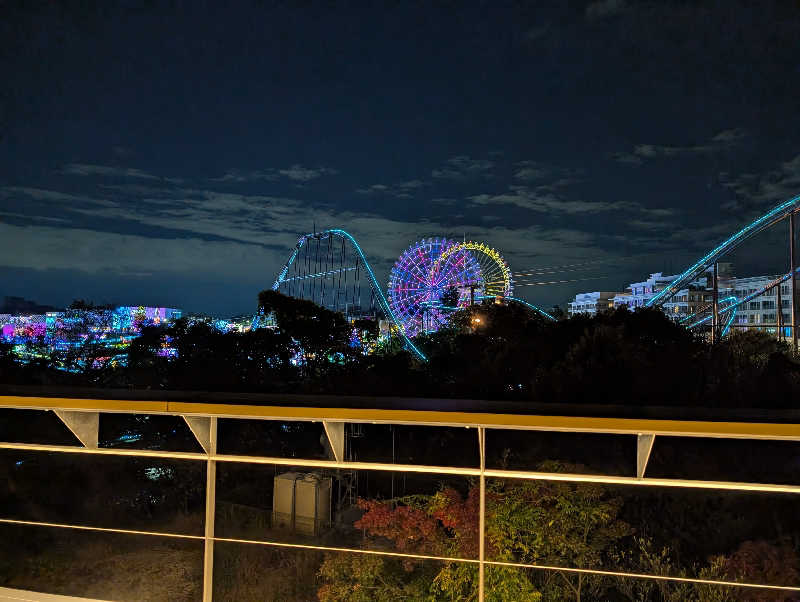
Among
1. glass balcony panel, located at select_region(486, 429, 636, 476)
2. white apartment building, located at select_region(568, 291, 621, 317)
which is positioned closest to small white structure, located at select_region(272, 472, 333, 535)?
glass balcony panel, located at select_region(486, 429, 636, 476)

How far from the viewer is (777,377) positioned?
14.6m

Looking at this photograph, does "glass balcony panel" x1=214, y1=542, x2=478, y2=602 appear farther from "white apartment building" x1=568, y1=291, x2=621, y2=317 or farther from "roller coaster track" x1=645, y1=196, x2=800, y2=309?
"white apartment building" x1=568, y1=291, x2=621, y2=317

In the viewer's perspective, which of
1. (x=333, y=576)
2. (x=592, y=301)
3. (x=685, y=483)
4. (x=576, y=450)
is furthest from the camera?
(x=592, y=301)

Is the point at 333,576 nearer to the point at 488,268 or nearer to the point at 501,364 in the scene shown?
the point at 501,364

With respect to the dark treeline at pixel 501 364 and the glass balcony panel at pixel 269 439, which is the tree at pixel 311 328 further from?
the glass balcony panel at pixel 269 439

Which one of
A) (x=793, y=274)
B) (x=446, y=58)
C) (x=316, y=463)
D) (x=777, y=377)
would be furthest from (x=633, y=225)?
(x=316, y=463)

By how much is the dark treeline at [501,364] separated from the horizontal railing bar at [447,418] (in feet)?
37.7

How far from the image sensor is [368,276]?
3797cm

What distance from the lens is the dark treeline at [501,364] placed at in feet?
46.7

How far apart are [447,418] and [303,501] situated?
6.70m

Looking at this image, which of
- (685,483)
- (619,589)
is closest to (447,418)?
(685,483)

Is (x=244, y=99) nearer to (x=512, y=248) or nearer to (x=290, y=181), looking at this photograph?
(x=290, y=181)

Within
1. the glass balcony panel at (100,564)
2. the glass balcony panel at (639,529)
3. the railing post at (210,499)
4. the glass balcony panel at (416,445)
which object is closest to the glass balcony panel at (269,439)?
the glass balcony panel at (416,445)

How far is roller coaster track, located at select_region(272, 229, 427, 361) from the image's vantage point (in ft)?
104
